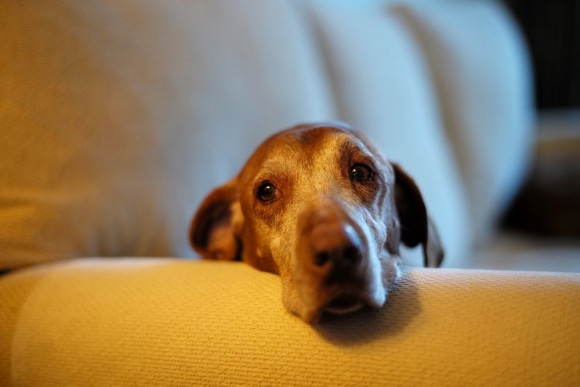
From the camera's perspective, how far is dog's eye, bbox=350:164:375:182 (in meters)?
1.47

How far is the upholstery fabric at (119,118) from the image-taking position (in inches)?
56.0

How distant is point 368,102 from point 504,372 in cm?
192

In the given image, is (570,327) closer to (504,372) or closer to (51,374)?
(504,372)

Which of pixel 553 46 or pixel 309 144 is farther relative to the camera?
pixel 553 46

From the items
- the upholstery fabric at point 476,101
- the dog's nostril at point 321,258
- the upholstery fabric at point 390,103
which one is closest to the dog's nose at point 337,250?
the dog's nostril at point 321,258

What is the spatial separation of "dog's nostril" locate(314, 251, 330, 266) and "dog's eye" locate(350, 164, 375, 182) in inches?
16.8

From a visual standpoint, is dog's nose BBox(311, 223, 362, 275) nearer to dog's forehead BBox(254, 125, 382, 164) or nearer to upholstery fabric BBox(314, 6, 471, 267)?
dog's forehead BBox(254, 125, 382, 164)

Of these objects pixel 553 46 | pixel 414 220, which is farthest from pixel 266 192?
pixel 553 46

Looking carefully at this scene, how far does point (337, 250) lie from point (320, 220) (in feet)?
0.34

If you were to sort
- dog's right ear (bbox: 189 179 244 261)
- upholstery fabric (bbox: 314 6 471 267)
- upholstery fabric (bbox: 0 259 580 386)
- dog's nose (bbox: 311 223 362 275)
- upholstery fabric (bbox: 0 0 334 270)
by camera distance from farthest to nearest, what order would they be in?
upholstery fabric (bbox: 314 6 471 267) → dog's right ear (bbox: 189 179 244 261) → upholstery fabric (bbox: 0 0 334 270) → dog's nose (bbox: 311 223 362 275) → upholstery fabric (bbox: 0 259 580 386)

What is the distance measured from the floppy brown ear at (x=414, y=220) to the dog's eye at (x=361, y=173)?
0.24m

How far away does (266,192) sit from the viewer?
149 cm

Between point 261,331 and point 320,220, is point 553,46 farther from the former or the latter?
point 261,331

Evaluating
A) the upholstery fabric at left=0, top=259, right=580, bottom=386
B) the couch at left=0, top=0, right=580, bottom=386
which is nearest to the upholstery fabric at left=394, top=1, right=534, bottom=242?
the couch at left=0, top=0, right=580, bottom=386
